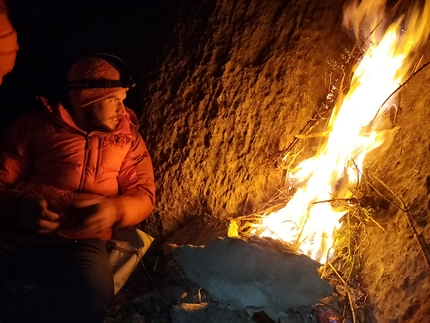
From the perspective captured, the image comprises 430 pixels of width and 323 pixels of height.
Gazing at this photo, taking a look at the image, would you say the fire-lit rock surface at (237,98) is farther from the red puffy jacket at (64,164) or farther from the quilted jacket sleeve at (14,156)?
the quilted jacket sleeve at (14,156)

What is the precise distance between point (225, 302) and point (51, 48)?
263 cm

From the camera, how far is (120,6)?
3.42 meters

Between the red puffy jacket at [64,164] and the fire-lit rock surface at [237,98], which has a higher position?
the fire-lit rock surface at [237,98]

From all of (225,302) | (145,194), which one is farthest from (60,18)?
(225,302)

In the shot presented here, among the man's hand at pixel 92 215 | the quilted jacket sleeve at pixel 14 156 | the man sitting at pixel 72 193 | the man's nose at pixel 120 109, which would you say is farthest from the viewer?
the man's nose at pixel 120 109

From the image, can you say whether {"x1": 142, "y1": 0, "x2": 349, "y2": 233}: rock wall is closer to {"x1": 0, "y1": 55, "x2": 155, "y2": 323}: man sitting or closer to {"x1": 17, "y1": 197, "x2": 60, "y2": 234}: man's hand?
{"x1": 0, "y1": 55, "x2": 155, "y2": 323}: man sitting

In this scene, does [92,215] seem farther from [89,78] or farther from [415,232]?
[415,232]

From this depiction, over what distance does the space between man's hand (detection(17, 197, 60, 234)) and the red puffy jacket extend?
14cm

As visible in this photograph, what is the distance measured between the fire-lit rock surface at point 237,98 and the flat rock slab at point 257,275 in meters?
0.60

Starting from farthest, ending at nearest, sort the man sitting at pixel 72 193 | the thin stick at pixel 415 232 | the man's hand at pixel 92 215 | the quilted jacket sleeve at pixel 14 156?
the quilted jacket sleeve at pixel 14 156 → the man's hand at pixel 92 215 → the man sitting at pixel 72 193 → the thin stick at pixel 415 232

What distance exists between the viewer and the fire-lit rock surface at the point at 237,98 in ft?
9.89

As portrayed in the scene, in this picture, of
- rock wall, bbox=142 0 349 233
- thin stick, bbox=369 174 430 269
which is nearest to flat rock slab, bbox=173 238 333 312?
thin stick, bbox=369 174 430 269

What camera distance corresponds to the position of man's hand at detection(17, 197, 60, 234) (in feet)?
7.95

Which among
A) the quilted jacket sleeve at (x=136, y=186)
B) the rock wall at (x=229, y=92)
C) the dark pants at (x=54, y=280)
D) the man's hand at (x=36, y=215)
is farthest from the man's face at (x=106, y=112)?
the dark pants at (x=54, y=280)
